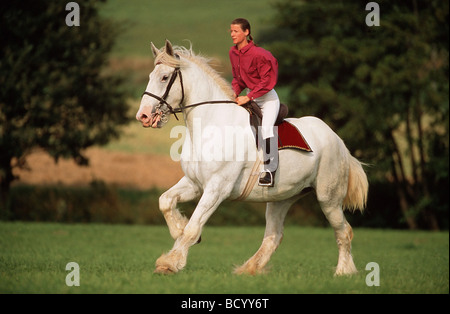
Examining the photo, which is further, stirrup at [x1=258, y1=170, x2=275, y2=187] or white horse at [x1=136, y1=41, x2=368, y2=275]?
stirrup at [x1=258, y1=170, x2=275, y2=187]

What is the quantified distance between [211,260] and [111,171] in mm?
18576

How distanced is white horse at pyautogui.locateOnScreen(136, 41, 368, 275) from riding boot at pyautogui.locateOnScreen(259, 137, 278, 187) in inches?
6.2

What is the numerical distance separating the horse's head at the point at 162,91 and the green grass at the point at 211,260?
206 cm

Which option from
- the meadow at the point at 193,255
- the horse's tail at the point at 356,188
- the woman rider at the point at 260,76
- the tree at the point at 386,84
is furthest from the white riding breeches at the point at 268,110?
the tree at the point at 386,84

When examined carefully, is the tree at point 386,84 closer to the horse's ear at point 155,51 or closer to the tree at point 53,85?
the tree at point 53,85

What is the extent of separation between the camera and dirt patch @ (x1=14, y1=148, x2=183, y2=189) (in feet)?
94.8

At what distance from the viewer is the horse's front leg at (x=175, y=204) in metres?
8.68

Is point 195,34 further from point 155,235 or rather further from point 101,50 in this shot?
point 155,235

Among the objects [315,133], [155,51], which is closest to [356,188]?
[315,133]

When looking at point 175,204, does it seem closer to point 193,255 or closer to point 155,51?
point 155,51

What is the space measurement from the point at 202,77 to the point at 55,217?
1685cm

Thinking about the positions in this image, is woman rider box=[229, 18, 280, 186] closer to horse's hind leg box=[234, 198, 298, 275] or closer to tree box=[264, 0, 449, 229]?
horse's hind leg box=[234, 198, 298, 275]

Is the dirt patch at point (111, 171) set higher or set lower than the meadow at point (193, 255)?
higher

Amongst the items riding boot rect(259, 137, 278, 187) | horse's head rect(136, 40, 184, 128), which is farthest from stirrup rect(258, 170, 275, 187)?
horse's head rect(136, 40, 184, 128)
